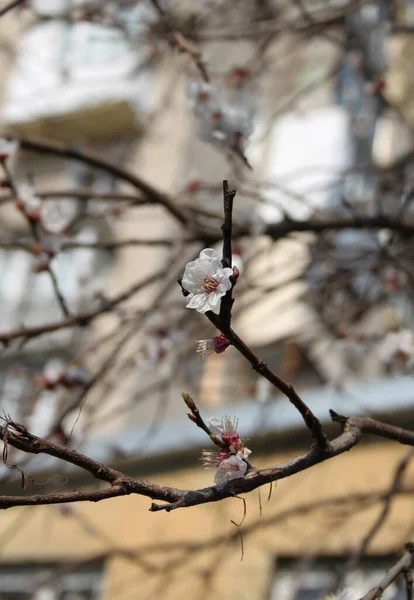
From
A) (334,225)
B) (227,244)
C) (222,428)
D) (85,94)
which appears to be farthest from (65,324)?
(85,94)

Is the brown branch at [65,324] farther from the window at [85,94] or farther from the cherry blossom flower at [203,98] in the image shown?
the window at [85,94]

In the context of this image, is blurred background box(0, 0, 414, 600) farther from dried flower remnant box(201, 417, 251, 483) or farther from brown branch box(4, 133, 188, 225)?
dried flower remnant box(201, 417, 251, 483)

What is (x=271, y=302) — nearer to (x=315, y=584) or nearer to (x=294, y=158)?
(x=294, y=158)

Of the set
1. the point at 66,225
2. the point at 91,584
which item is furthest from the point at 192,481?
the point at 66,225

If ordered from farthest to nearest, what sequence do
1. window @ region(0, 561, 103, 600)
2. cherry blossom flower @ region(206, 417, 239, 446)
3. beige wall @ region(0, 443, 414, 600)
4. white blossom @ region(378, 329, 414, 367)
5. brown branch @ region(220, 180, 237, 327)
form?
window @ region(0, 561, 103, 600) < beige wall @ region(0, 443, 414, 600) < white blossom @ region(378, 329, 414, 367) < cherry blossom flower @ region(206, 417, 239, 446) < brown branch @ region(220, 180, 237, 327)

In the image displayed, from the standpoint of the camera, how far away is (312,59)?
27.2 ft

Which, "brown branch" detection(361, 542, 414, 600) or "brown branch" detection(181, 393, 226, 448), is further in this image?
"brown branch" detection(361, 542, 414, 600)

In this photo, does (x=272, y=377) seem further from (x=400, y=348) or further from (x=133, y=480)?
(x=400, y=348)

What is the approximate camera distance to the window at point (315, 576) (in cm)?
365

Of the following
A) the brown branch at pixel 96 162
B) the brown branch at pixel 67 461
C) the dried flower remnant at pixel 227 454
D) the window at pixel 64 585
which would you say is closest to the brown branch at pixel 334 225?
the brown branch at pixel 96 162

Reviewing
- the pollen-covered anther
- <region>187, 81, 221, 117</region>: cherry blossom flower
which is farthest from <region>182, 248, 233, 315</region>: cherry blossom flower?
<region>187, 81, 221, 117</region>: cherry blossom flower

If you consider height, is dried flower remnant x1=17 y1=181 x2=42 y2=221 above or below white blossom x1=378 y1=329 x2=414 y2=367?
above

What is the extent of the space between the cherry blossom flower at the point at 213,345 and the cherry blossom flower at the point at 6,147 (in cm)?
150

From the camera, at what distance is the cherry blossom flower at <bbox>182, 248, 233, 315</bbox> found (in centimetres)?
119
